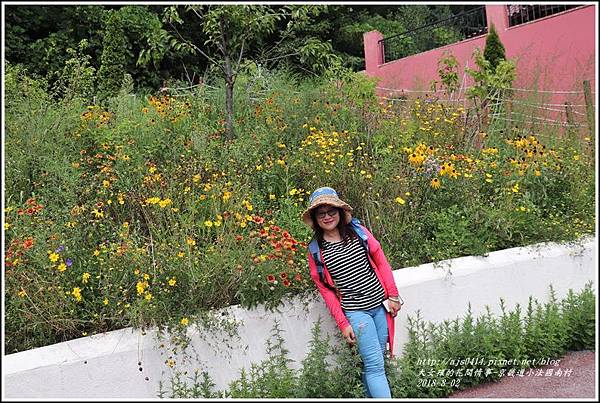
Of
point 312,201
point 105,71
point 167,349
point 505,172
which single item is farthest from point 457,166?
point 105,71

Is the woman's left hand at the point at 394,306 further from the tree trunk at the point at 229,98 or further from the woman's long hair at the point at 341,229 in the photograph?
the tree trunk at the point at 229,98

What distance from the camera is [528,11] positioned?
11.1 metres

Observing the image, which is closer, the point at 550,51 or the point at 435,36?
the point at 550,51

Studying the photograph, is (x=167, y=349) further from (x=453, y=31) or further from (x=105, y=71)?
(x=453, y=31)

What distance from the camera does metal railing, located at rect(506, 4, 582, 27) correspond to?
10.6 m

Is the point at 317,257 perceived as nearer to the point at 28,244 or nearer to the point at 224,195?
the point at 224,195

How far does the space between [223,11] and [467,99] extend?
3.45m

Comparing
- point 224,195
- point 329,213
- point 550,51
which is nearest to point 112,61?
point 224,195

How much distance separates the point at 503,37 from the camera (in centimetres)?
1123

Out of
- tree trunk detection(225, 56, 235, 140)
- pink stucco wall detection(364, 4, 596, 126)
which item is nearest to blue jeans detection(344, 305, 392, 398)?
tree trunk detection(225, 56, 235, 140)

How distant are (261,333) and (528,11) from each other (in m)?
9.81

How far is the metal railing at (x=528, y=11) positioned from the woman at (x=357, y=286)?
872cm

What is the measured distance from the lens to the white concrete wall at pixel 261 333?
326 cm

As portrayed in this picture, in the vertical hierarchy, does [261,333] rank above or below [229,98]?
below
